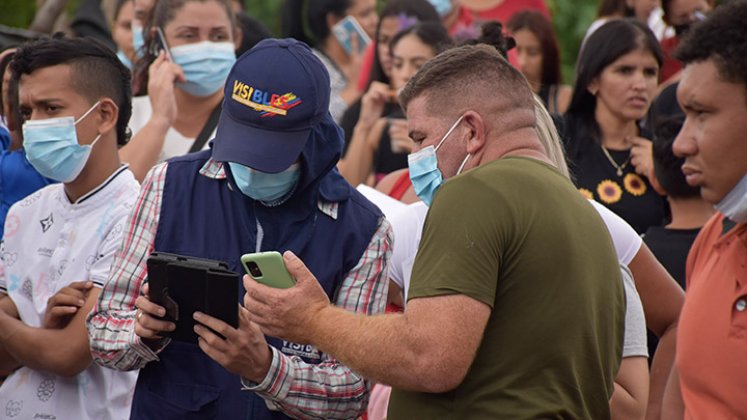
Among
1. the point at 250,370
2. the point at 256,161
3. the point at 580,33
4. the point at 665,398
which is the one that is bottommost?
the point at 580,33

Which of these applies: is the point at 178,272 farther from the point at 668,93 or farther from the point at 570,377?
the point at 668,93

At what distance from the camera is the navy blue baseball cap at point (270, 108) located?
3.97 metres

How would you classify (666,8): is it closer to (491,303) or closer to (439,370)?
(491,303)

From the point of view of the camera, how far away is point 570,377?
134 inches

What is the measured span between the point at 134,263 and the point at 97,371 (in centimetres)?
90

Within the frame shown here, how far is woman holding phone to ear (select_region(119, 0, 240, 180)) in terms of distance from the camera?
634 centimetres

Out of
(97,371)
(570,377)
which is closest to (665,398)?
(570,377)

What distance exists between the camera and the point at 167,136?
255 inches

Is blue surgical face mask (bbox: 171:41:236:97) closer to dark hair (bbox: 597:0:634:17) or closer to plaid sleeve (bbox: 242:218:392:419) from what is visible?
plaid sleeve (bbox: 242:218:392:419)

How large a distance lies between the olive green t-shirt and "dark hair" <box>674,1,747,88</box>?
2.49 feet

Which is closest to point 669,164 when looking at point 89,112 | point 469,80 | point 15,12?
point 469,80

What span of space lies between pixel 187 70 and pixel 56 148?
1.66 meters

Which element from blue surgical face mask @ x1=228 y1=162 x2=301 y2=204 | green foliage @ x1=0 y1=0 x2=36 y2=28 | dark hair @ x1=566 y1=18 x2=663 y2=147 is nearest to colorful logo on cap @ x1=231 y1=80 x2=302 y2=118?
blue surgical face mask @ x1=228 y1=162 x2=301 y2=204

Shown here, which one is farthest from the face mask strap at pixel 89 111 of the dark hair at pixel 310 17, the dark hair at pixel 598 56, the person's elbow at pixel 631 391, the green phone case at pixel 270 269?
the dark hair at pixel 310 17
